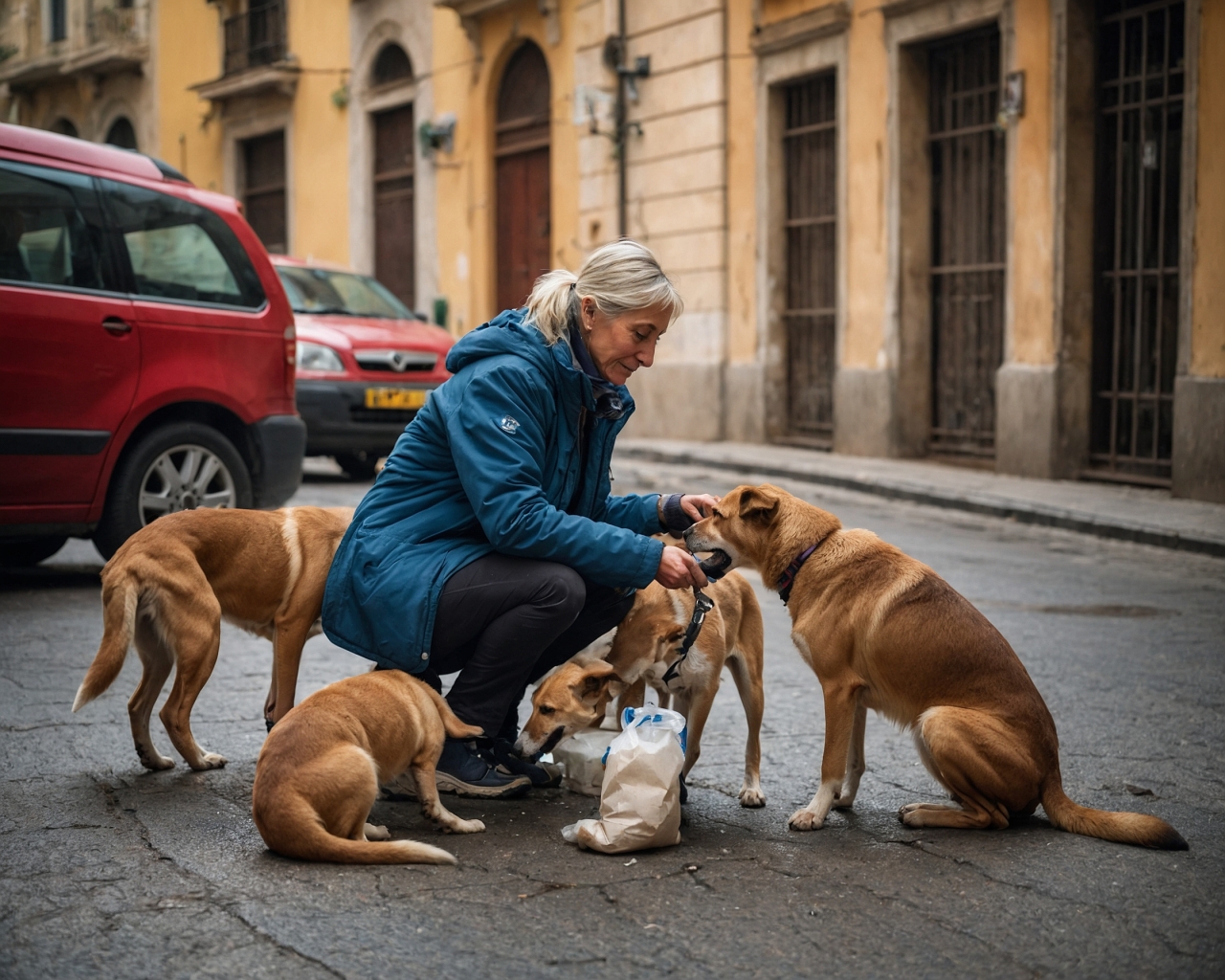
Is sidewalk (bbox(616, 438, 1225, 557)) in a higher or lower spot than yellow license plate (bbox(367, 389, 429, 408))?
lower

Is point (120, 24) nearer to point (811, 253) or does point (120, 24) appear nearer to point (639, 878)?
point (811, 253)

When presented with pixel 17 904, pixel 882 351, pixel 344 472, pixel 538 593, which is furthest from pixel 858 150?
pixel 17 904

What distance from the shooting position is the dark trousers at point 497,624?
4.02 metres

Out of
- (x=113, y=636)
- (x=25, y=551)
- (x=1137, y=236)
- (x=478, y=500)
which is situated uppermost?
(x=1137, y=236)

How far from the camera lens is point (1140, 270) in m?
12.0

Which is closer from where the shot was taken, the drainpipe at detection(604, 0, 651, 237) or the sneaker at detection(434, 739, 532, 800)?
the sneaker at detection(434, 739, 532, 800)

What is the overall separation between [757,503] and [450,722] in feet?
3.66

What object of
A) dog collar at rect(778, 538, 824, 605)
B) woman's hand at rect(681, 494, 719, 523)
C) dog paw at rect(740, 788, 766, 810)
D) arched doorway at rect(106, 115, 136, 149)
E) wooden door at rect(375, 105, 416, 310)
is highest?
arched doorway at rect(106, 115, 136, 149)

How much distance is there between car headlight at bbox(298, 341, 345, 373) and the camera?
39.1ft

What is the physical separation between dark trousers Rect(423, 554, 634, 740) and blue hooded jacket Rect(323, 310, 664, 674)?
43mm

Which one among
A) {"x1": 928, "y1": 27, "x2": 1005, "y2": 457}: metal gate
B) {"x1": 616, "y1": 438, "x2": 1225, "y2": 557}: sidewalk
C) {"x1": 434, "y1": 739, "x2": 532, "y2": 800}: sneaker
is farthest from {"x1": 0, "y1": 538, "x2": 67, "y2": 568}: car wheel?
{"x1": 928, "y1": 27, "x2": 1005, "y2": 457}: metal gate

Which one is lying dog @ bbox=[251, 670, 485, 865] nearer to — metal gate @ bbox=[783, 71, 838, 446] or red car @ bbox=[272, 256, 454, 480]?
red car @ bbox=[272, 256, 454, 480]

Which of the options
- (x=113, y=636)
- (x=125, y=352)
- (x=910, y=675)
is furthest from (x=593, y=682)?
(x=125, y=352)

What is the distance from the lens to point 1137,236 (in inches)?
474
